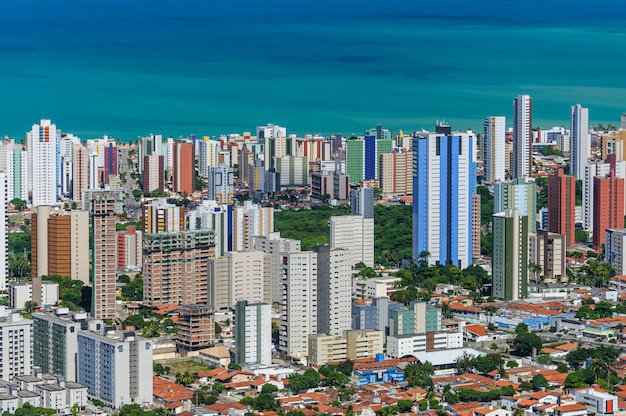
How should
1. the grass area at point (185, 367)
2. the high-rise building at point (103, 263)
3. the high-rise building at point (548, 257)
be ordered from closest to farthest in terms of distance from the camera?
the grass area at point (185, 367)
the high-rise building at point (103, 263)
the high-rise building at point (548, 257)

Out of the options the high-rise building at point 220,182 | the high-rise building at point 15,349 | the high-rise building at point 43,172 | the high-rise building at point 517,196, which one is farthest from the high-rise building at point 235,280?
the high-rise building at point 43,172

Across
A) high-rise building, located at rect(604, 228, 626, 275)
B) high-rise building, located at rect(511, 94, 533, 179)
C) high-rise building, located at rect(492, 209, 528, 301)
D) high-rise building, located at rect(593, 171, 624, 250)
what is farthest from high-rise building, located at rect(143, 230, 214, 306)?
high-rise building, located at rect(511, 94, 533, 179)

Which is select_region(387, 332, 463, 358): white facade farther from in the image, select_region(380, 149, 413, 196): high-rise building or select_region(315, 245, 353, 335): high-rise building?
select_region(380, 149, 413, 196): high-rise building

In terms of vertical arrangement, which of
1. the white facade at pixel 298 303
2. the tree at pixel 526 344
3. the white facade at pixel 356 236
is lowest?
the tree at pixel 526 344

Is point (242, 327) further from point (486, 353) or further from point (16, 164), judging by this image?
point (16, 164)

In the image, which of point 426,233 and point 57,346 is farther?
point 426,233

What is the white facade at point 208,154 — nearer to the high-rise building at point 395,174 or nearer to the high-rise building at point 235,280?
the high-rise building at point 395,174

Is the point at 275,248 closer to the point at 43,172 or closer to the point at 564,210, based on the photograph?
the point at 564,210

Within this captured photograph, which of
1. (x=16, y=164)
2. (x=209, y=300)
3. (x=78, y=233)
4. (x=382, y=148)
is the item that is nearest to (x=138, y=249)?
(x=78, y=233)
